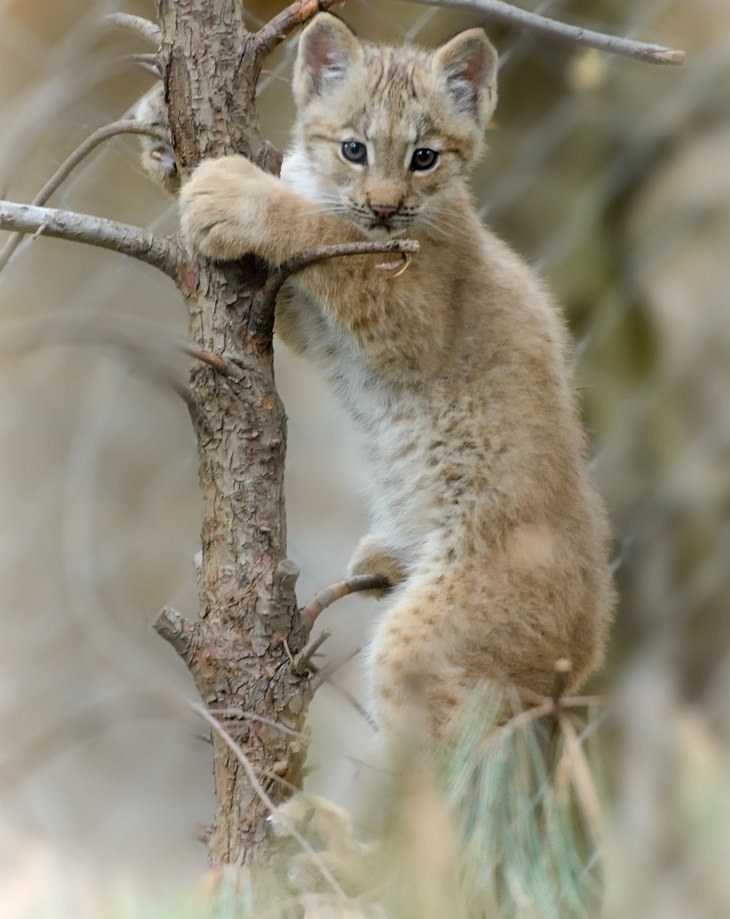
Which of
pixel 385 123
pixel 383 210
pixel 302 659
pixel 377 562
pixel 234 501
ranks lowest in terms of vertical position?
pixel 377 562

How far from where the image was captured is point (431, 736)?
1.63 m

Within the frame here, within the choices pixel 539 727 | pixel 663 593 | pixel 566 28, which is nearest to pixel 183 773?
pixel 539 727

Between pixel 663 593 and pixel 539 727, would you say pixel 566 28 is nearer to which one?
pixel 539 727

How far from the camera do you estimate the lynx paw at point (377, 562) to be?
2.19 metres

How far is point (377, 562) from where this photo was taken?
2.23 metres

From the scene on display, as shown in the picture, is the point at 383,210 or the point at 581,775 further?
the point at 383,210

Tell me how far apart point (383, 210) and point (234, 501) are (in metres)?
0.59

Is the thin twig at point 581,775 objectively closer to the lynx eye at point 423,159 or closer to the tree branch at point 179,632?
the tree branch at point 179,632

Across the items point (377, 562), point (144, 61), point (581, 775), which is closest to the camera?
point (581, 775)

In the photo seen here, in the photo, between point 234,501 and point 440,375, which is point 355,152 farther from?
point 234,501

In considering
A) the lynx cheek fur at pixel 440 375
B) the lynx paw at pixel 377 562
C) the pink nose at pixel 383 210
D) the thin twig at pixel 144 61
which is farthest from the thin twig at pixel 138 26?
the lynx paw at pixel 377 562

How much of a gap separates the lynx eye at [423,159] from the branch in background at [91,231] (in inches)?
21.5

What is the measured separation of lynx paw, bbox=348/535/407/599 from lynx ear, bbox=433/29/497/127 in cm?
78

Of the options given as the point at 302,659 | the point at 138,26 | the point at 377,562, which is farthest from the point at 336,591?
the point at 138,26
